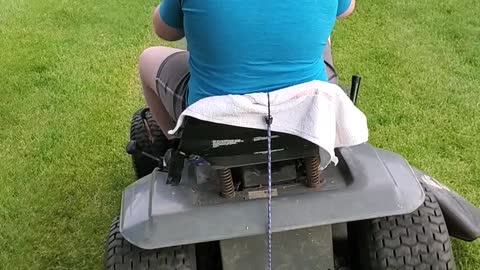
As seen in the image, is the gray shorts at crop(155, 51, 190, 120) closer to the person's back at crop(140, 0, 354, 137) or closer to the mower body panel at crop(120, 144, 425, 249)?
the person's back at crop(140, 0, 354, 137)

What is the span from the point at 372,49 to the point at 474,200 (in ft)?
4.28

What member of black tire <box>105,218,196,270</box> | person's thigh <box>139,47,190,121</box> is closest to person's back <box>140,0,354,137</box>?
person's thigh <box>139,47,190,121</box>

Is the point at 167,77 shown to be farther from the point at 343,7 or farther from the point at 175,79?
the point at 343,7

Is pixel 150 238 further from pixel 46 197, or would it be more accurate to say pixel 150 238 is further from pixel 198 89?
pixel 46 197

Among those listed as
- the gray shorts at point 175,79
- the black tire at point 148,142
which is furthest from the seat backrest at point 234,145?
the black tire at point 148,142

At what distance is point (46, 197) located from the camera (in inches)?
108

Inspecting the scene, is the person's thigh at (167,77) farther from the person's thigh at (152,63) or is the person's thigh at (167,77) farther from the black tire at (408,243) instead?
the black tire at (408,243)

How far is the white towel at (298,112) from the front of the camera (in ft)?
5.41

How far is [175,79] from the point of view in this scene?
214 cm

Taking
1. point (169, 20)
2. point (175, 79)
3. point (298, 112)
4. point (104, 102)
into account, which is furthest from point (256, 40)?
point (104, 102)

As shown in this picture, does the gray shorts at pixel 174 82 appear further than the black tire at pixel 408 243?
Yes

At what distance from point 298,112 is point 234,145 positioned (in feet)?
0.53

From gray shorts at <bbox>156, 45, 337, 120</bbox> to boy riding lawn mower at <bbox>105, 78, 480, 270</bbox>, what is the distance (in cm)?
21

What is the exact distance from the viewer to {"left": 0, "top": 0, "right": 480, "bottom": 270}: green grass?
2633mm
